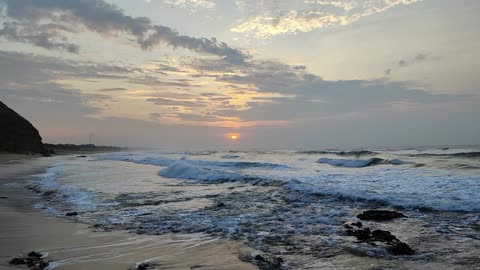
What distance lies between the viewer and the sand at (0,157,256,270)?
5730mm

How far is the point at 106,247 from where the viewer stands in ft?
21.9

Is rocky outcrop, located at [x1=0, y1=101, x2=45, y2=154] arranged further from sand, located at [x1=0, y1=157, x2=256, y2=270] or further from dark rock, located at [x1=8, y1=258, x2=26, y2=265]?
dark rock, located at [x1=8, y1=258, x2=26, y2=265]

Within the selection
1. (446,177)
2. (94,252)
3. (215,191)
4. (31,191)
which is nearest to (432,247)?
(94,252)

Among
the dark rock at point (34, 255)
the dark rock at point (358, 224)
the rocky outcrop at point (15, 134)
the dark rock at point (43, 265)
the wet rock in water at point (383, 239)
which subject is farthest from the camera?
the rocky outcrop at point (15, 134)

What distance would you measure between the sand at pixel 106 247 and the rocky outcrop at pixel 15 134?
5162 cm

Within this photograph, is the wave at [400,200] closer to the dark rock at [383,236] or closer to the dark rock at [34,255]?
the dark rock at [383,236]

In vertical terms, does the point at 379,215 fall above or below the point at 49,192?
above

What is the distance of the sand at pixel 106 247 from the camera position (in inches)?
226

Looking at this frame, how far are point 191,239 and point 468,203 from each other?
7.82 metres

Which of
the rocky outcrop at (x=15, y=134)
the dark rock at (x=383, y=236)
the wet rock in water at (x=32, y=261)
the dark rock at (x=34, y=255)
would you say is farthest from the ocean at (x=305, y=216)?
the rocky outcrop at (x=15, y=134)

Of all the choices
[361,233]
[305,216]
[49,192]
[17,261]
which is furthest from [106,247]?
[49,192]

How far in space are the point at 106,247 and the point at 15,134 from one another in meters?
→ 58.6

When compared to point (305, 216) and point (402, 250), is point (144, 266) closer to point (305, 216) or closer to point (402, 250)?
point (402, 250)

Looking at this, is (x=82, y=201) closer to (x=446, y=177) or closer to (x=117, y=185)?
(x=117, y=185)
